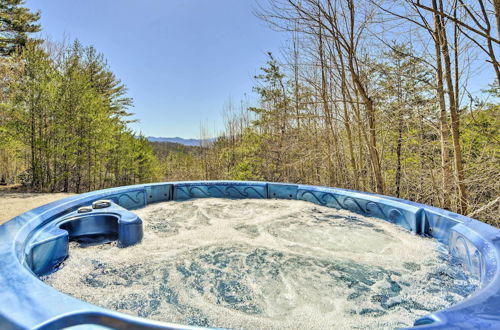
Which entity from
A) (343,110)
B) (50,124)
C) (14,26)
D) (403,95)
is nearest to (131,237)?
(343,110)

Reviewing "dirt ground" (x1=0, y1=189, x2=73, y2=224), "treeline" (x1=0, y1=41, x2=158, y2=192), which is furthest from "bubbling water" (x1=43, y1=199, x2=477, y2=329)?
"treeline" (x1=0, y1=41, x2=158, y2=192)

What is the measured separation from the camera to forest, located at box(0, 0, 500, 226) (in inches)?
99.5

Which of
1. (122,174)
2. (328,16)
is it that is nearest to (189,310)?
(328,16)

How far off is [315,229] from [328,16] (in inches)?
114

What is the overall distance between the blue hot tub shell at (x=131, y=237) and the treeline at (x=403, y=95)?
1.61 ft

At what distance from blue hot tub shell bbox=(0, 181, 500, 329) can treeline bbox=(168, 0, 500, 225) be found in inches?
19.3

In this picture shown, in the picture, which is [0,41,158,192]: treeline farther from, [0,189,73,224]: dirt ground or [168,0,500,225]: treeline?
[168,0,500,225]: treeline

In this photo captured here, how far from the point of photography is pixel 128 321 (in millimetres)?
756

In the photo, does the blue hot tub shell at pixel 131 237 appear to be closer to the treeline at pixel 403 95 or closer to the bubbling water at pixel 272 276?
the bubbling water at pixel 272 276

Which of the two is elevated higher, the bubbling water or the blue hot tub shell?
the blue hot tub shell

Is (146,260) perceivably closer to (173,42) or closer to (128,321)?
(128,321)

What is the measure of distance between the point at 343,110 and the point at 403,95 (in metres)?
0.95

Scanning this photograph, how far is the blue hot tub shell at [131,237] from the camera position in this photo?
756 mm

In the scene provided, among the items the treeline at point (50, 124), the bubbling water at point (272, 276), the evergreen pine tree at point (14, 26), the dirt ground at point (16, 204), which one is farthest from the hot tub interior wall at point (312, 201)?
the evergreen pine tree at point (14, 26)
